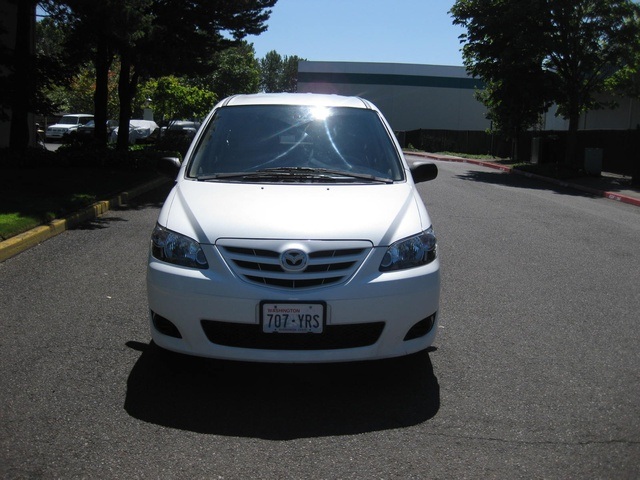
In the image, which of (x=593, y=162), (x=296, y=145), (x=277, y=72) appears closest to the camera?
(x=296, y=145)

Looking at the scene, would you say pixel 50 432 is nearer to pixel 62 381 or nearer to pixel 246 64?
pixel 62 381

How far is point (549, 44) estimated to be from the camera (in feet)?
78.8

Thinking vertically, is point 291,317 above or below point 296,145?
below

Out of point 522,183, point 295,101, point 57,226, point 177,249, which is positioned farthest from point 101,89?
point 177,249

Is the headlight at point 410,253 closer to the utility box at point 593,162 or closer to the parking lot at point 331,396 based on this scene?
the parking lot at point 331,396

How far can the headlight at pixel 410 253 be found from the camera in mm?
4363

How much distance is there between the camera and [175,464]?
3549mm

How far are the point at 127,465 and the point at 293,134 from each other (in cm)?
301

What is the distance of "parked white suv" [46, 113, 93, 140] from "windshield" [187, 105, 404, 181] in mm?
35376

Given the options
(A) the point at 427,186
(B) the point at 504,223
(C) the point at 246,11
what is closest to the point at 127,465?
(B) the point at 504,223

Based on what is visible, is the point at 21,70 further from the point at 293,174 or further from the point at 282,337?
the point at 282,337

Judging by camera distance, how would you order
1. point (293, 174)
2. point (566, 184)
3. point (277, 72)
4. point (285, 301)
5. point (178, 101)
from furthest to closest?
point (277, 72) → point (178, 101) → point (566, 184) → point (293, 174) → point (285, 301)

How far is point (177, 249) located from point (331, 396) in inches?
49.5

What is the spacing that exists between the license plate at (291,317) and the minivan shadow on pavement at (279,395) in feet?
1.56
